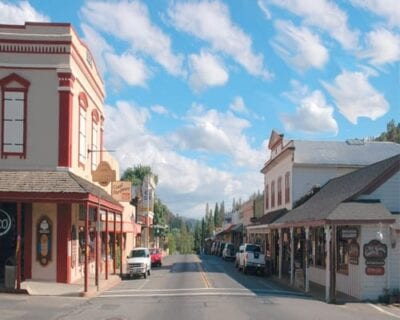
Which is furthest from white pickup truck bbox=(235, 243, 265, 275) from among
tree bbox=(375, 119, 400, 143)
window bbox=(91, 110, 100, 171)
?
tree bbox=(375, 119, 400, 143)

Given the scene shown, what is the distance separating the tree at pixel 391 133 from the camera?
78312 mm

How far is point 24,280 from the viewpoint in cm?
2867

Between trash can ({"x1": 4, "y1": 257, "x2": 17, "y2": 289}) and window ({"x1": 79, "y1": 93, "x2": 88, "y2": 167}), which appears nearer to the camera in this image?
trash can ({"x1": 4, "y1": 257, "x2": 17, "y2": 289})

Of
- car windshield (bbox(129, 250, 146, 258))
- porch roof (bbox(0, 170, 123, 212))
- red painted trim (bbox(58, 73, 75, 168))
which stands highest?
red painted trim (bbox(58, 73, 75, 168))

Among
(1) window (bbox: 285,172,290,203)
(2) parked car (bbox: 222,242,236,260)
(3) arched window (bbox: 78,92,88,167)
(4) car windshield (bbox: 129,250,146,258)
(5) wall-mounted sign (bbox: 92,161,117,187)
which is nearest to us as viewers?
(5) wall-mounted sign (bbox: 92,161,117,187)

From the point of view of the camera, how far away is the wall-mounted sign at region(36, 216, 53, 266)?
29281 millimetres

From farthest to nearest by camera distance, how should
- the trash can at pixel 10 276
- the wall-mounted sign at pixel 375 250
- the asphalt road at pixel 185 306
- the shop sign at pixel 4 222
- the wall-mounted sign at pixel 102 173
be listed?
1. the wall-mounted sign at pixel 102 173
2. the shop sign at pixel 4 222
3. the trash can at pixel 10 276
4. the wall-mounted sign at pixel 375 250
5. the asphalt road at pixel 185 306

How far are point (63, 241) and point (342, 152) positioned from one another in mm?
25586

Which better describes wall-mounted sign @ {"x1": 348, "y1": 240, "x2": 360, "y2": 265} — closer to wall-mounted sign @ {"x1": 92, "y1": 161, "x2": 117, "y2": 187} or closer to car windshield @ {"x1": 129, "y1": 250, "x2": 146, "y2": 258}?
wall-mounted sign @ {"x1": 92, "y1": 161, "x2": 117, "y2": 187}

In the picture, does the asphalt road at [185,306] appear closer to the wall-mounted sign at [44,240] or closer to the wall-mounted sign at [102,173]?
the wall-mounted sign at [44,240]

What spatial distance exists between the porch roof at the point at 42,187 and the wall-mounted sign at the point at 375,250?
11278 millimetres

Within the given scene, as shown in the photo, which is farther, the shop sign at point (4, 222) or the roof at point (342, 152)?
the roof at point (342, 152)

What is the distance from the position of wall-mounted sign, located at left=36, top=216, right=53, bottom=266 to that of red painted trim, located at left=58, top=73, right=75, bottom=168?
2740mm

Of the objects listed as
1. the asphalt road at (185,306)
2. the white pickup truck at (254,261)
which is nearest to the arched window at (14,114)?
the asphalt road at (185,306)
